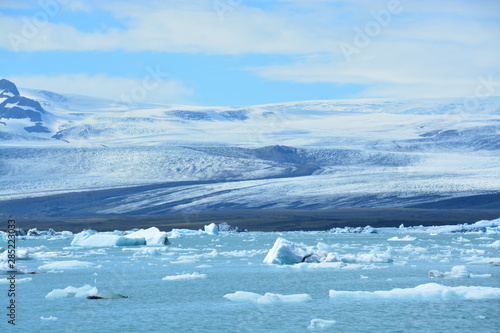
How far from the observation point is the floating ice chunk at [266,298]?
15.9m

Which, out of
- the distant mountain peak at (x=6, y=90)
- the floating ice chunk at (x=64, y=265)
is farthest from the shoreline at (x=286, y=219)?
the distant mountain peak at (x=6, y=90)

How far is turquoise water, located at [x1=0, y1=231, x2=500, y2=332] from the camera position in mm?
13672

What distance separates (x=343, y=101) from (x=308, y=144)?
50223 millimetres

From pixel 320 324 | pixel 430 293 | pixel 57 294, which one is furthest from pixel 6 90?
pixel 320 324

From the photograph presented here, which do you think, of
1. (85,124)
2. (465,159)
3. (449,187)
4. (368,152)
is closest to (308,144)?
(368,152)

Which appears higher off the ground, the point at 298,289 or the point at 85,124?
the point at 85,124

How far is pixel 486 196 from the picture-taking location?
7756 cm

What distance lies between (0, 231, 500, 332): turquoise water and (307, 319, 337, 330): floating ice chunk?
0.17 metres

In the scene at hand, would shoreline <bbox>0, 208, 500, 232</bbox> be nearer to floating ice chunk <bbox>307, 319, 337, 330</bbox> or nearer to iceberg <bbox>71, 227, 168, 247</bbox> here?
iceberg <bbox>71, 227, 168, 247</bbox>

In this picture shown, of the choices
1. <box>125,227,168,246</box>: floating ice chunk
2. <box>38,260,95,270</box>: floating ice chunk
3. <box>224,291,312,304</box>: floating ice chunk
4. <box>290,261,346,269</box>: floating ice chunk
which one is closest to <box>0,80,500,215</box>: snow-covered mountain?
<box>125,227,168,246</box>: floating ice chunk

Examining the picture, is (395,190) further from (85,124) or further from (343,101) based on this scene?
(343,101)

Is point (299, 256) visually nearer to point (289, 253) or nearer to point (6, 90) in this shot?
point (289, 253)

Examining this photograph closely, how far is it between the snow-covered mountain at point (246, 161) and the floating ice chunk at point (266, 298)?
61400 mm

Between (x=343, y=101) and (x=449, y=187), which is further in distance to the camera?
(x=343, y=101)
